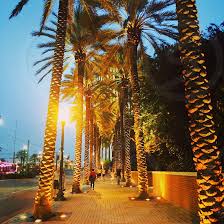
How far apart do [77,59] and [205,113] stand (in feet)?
66.2

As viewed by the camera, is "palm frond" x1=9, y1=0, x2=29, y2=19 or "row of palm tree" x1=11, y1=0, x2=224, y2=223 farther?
"palm frond" x1=9, y1=0, x2=29, y2=19

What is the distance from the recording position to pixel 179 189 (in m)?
16.8

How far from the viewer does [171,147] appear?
23.0 meters

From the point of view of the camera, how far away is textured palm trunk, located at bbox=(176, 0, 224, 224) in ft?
24.3

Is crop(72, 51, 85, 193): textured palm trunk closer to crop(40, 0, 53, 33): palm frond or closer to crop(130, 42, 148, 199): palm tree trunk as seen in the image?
crop(130, 42, 148, 199): palm tree trunk

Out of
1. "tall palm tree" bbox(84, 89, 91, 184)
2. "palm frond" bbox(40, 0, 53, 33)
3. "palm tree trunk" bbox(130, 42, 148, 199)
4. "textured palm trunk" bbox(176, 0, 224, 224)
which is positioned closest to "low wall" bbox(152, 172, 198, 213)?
"palm tree trunk" bbox(130, 42, 148, 199)

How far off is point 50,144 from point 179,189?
6.96m

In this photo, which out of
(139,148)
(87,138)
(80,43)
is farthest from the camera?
(87,138)

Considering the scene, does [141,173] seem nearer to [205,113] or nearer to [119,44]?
[119,44]

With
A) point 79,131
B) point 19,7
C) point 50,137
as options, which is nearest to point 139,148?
point 79,131

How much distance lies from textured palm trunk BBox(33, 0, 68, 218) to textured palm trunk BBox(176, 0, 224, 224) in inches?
297

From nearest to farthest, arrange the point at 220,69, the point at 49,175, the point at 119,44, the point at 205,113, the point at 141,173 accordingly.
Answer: the point at 205,113 → the point at 49,175 → the point at 220,69 → the point at 141,173 → the point at 119,44

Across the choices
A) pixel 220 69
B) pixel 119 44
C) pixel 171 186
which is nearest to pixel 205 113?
pixel 220 69

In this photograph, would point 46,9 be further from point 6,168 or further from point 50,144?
point 6,168
